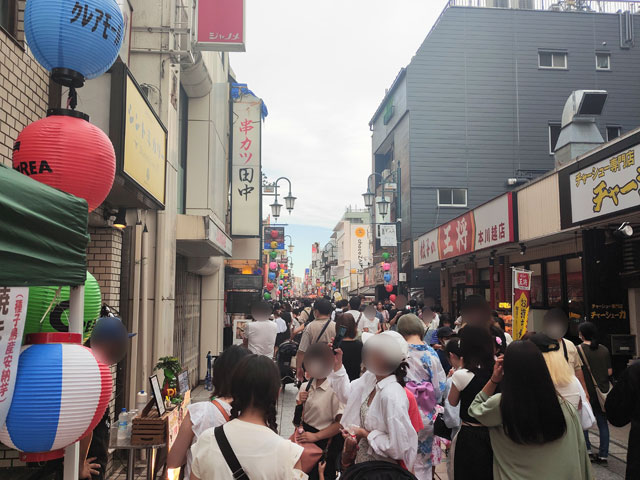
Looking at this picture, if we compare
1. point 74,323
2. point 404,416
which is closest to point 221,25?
point 74,323

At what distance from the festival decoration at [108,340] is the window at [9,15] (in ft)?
10.3

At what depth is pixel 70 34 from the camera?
391 centimetres

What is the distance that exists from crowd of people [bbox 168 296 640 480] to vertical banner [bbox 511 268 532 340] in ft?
13.3

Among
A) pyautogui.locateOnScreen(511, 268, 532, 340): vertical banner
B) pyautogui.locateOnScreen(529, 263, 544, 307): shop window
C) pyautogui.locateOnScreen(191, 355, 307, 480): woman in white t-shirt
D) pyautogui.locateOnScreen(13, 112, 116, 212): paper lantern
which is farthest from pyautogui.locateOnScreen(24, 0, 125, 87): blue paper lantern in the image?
pyautogui.locateOnScreen(529, 263, 544, 307): shop window

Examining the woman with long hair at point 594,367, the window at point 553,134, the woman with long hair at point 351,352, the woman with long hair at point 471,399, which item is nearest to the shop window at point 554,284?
the woman with long hair at point 594,367

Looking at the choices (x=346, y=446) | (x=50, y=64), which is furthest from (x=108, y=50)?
(x=346, y=446)

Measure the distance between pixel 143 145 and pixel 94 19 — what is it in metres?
2.77

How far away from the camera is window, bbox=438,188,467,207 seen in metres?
29.0

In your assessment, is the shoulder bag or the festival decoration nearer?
the shoulder bag

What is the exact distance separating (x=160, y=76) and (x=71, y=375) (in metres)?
6.71

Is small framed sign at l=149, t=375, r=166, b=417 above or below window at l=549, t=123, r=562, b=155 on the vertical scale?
below

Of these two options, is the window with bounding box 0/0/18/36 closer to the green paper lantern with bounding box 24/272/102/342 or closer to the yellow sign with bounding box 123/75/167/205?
the yellow sign with bounding box 123/75/167/205

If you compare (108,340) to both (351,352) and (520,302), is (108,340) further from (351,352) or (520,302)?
(520,302)

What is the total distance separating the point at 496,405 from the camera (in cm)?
350
